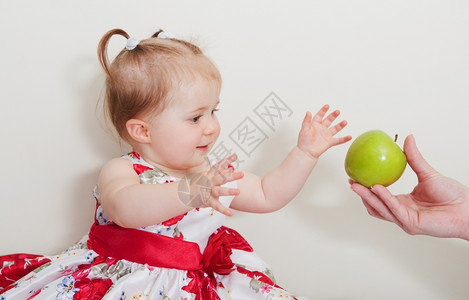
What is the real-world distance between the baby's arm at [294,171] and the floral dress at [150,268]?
9 centimetres

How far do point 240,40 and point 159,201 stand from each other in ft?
2.23

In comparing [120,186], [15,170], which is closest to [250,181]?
[120,186]

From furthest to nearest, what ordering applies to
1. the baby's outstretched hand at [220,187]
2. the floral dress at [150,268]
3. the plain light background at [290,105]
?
the plain light background at [290,105]
the floral dress at [150,268]
the baby's outstretched hand at [220,187]

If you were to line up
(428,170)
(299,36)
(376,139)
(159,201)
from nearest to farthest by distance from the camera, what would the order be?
(159,201), (376,139), (428,170), (299,36)

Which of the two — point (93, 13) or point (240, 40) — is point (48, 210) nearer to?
point (93, 13)

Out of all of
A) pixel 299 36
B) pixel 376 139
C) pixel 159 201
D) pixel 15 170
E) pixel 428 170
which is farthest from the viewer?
pixel 15 170

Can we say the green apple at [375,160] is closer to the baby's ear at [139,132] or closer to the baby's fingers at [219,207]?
the baby's fingers at [219,207]

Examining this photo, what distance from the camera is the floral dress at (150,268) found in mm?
1138

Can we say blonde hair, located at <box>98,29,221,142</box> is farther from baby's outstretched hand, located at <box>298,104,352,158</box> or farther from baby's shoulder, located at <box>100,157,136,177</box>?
baby's outstretched hand, located at <box>298,104,352,158</box>

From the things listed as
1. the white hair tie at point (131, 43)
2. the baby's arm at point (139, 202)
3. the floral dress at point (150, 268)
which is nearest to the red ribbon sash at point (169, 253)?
the floral dress at point (150, 268)

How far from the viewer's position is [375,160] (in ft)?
3.74

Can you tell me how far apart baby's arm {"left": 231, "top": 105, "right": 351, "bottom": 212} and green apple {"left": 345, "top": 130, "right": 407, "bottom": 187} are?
0.06 m

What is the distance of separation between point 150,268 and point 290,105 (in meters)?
0.66

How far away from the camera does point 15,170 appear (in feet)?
5.16
